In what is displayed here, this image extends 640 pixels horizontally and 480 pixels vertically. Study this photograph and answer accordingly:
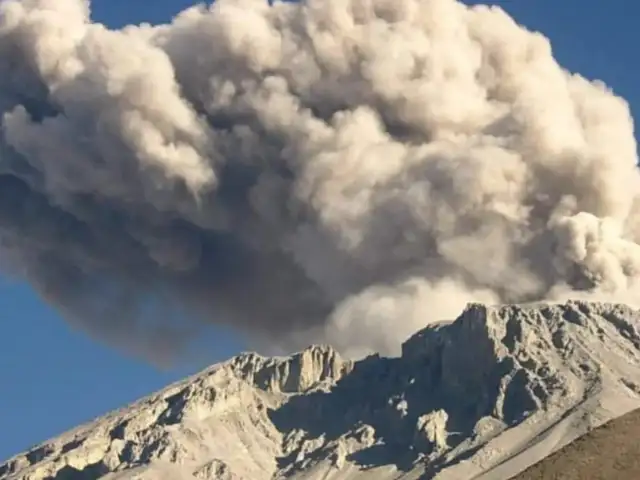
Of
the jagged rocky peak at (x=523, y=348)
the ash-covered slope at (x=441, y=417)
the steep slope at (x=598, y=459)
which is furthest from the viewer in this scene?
the jagged rocky peak at (x=523, y=348)

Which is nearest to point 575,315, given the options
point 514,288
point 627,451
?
point 514,288

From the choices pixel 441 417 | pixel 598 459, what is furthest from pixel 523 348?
pixel 598 459

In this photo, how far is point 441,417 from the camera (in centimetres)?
18862

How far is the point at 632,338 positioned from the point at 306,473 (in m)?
36.3

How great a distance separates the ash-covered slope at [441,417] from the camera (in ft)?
590

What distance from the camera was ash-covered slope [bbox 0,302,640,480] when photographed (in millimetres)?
179875

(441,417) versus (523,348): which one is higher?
(523,348)

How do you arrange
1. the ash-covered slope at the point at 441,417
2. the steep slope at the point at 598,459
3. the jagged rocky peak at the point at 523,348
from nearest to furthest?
the steep slope at the point at 598,459 → the ash-covered slope at the point at 441,417 → the jagged rocky peak at the point at 523,348

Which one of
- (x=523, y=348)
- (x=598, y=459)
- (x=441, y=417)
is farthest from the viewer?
(x=523, y=348)

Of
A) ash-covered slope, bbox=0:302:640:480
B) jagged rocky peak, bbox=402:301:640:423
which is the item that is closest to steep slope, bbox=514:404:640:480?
ash-covered slope, bbox=0:302:640:480

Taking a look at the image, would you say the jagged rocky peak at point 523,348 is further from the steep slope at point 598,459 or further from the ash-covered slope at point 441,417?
the steep slope at point 598,459

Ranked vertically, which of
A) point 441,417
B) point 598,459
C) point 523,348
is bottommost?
point 598,459

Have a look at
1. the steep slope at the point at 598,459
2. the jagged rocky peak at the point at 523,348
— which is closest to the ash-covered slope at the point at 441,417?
the jagged rocky peak at the point at 523,348

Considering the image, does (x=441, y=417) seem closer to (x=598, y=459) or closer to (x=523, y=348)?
(x=523, y=348)
